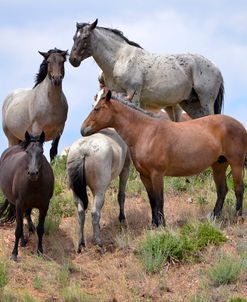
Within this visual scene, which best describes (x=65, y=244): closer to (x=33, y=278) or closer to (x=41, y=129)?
(x=33, y=278)

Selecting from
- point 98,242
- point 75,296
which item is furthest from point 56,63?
point 75,296

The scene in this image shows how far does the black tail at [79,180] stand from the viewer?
10672 mm

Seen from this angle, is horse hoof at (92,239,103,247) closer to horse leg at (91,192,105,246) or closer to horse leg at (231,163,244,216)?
horse leg at (91,192,105,246)

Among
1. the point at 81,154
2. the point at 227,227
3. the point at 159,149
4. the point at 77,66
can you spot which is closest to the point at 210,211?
the point at 227,227

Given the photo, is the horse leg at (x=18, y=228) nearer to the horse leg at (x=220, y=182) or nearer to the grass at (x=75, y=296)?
the grass at (x=75, y=296)

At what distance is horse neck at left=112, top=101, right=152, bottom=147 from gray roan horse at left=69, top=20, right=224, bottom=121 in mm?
1604

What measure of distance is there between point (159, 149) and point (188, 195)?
255 cm

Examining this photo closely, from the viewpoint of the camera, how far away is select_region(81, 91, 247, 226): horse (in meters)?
10.9

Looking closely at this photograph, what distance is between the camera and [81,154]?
1077 centimetres

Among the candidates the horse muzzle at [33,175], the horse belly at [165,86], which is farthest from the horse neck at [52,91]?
the horse muzzle at [33,175]

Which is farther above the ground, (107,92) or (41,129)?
(107,92)

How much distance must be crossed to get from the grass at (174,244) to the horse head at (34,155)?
72.6 inches

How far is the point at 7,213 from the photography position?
11.9 metres

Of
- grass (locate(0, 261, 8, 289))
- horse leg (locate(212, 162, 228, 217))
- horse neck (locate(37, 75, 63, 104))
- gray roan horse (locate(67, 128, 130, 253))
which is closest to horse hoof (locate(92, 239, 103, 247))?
gray roan horse (locate(67, 128, 130, 253))
